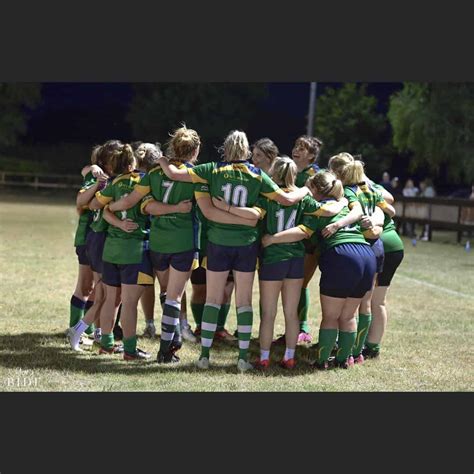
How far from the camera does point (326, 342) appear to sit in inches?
227

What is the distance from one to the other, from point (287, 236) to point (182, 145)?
1013mm

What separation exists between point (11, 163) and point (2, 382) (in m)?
40.0


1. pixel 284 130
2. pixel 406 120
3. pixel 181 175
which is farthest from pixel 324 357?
pixel 284 130

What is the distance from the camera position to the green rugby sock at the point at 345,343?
580 centimetres

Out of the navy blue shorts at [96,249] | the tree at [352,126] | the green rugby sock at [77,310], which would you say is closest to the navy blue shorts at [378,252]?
the navy blue shorts at [96,249]

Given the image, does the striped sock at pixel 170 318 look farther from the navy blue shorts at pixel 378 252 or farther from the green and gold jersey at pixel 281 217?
the navy blue shorts at pixel 378 252

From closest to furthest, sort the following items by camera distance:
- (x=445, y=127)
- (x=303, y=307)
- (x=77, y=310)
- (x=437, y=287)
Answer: (x=77, y=310) < (x=303, y=307) < (x=437, y=287) < (x=445, y=127)

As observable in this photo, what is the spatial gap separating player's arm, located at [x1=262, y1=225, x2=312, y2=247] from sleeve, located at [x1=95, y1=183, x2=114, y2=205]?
47.7 inches

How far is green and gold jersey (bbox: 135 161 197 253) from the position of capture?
5559 mm

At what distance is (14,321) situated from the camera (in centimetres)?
730

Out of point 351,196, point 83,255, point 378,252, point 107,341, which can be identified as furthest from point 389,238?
point 83,255

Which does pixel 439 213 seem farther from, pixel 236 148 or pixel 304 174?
pixel 236 148

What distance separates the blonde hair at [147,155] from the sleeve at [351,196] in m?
1.48

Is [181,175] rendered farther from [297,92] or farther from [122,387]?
[297,92]
